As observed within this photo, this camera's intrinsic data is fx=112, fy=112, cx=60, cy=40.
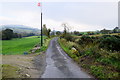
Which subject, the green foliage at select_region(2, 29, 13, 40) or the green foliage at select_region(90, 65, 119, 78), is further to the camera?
the green foliage at select_region(2, 29, 13, 40)

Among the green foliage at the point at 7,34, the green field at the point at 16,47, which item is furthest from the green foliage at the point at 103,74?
the green foliage at the point at 7,34

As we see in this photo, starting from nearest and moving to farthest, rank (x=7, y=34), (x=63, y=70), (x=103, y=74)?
(x=103, y=74), (x=63, y=70), (x=7, y=34)

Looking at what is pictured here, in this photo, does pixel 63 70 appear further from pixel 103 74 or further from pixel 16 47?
pixel 16 47

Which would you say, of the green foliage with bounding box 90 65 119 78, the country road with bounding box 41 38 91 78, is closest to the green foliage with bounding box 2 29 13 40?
the country road with bounding box 41 38 91 78

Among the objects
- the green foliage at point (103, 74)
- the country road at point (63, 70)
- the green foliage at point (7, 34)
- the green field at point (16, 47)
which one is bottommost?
the green field at point (16, 47)

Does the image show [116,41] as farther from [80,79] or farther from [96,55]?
[80,79]

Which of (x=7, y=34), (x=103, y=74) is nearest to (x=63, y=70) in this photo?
(x=103, y=74)

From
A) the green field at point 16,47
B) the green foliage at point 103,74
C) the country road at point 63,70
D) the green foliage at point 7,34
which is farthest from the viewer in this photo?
the green foliage at point 7,34

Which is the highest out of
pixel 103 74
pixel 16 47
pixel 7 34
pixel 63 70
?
pixel 7 34

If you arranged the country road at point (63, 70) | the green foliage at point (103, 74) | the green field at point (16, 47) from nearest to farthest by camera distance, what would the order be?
the green foliage at point (103, 74) < the country road at point (63, 70) < the green field at point (16, 47)

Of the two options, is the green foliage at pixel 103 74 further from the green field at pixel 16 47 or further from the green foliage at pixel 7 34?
the green foliage at pixel 7 34

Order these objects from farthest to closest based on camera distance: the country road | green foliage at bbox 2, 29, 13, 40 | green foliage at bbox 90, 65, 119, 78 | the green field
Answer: green foliage at bbox 2, 29, 13, 40 < the green field < the country road < green foliage at bbox 90, 65, 119, 78

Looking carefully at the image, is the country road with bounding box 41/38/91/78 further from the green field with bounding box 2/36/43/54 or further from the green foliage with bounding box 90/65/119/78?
the green field with bounding box 2/36/43/54

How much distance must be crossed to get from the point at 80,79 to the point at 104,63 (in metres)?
2.64
